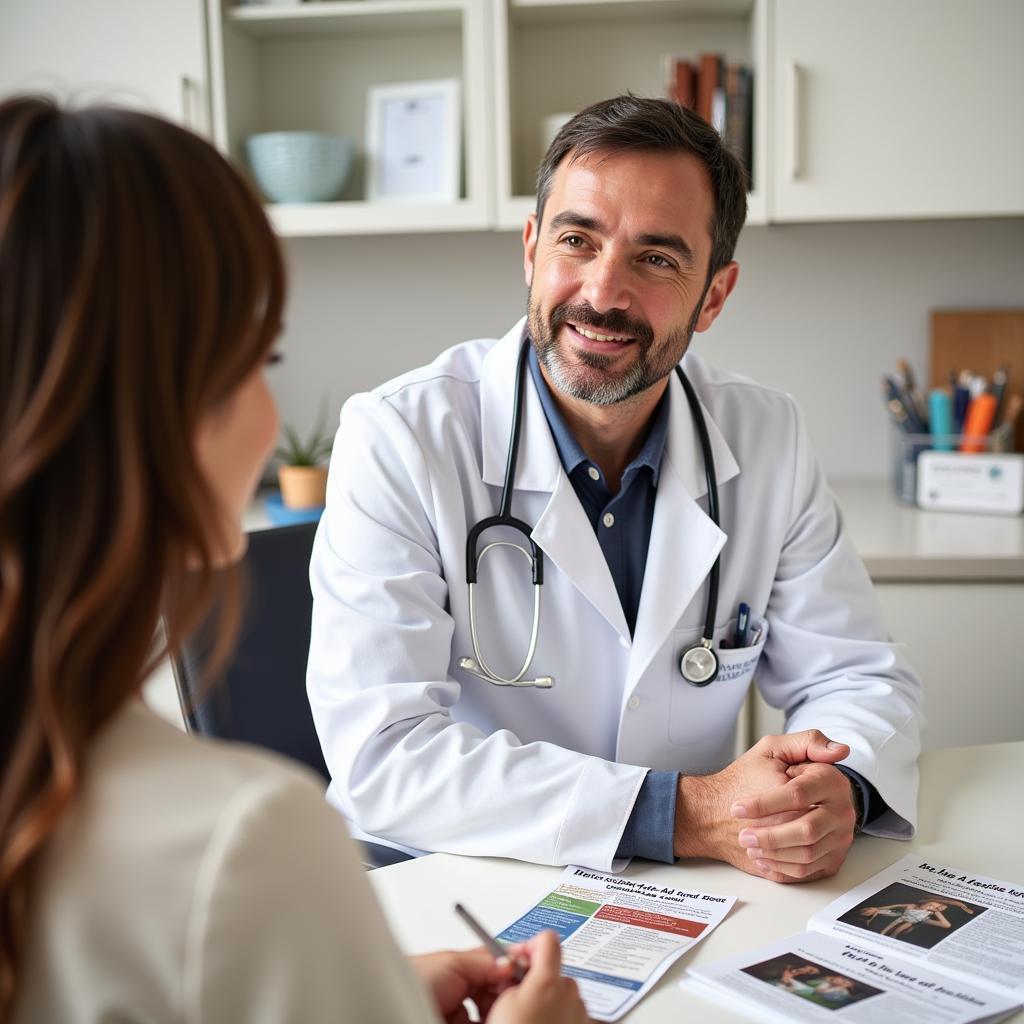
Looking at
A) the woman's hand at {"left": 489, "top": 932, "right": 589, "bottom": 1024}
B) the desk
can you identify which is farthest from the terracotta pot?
the woman's hand at {"left": 489, "top": 932, "right": 589, "bottom": 1024}

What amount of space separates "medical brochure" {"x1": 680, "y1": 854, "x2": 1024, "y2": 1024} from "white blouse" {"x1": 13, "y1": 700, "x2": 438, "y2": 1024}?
0.44 meters

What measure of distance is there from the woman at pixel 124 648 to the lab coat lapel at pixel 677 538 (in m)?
0.87

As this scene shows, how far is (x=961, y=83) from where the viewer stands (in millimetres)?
2324

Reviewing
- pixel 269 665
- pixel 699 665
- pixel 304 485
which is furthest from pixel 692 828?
pixel 304 485

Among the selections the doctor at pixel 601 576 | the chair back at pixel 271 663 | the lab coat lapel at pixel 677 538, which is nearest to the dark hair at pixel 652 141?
the doctor at pixel 601 576

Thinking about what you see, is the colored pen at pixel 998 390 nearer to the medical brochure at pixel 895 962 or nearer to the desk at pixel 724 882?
the desk at pixel 724 882

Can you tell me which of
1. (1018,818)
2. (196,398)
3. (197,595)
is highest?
(196,398)

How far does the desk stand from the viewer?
95 cm

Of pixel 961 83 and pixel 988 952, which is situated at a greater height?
pixel 961 83

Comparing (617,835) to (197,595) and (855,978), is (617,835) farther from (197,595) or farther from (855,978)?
(197,595)

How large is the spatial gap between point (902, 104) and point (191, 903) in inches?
89.8

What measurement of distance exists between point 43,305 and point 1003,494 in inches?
91.0

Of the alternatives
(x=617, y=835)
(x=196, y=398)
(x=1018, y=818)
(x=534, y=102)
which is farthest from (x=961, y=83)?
(x=196, y=398)

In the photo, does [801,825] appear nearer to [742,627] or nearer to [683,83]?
[742,627]
